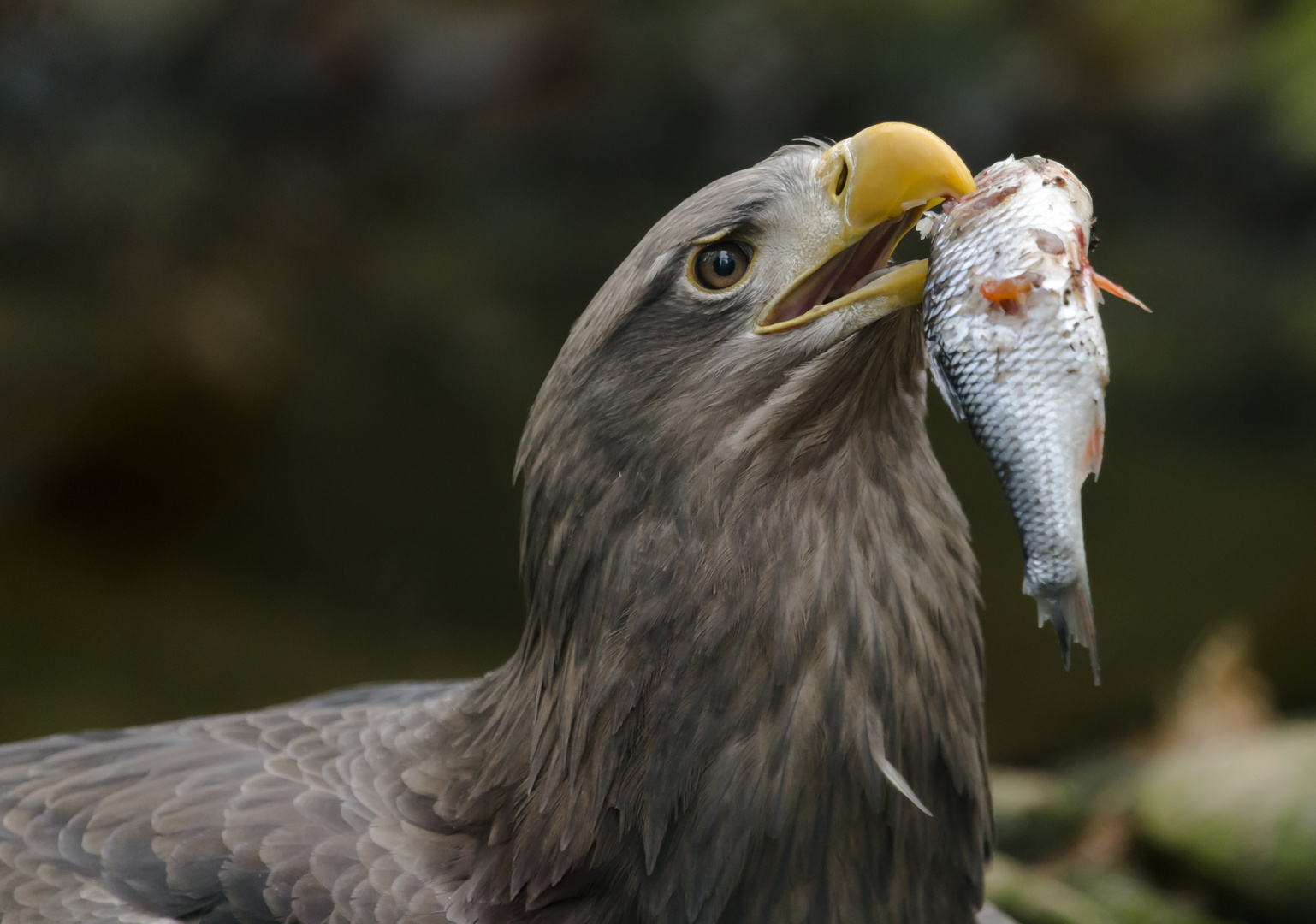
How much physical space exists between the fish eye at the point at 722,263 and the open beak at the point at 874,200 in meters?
0.09

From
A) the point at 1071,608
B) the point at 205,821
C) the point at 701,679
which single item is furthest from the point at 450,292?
the point at 1071,608

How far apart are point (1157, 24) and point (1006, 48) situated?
1.90m

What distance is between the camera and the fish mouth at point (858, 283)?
1938 millimetres

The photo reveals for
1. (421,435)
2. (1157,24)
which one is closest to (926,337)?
(421,435)

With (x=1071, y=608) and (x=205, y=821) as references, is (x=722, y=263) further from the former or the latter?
(x=205, y=821)

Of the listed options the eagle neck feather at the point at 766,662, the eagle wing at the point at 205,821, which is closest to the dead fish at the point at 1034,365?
the eagle neck feather at the point at 766,662

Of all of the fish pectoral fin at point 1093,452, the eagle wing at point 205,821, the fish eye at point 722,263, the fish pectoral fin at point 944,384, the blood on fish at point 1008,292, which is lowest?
the eagle wing at point 205,821

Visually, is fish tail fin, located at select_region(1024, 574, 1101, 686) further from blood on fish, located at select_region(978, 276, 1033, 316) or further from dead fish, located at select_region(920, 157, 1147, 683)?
blood on fish, located at select_region(978, 276, 1033, 316)

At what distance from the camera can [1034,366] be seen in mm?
1804

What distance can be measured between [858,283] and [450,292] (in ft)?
32.6

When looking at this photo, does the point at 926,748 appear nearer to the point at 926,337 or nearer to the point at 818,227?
the point at 926,337

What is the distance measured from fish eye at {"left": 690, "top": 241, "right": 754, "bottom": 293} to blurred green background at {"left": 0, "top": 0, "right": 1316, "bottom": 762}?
3.57 metres

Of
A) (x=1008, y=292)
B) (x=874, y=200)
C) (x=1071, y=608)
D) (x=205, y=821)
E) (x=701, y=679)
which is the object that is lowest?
(x=205, y=821)

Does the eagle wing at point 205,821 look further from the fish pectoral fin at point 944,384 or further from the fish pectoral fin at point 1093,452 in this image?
the fish pectoral fin at point 1093,452
